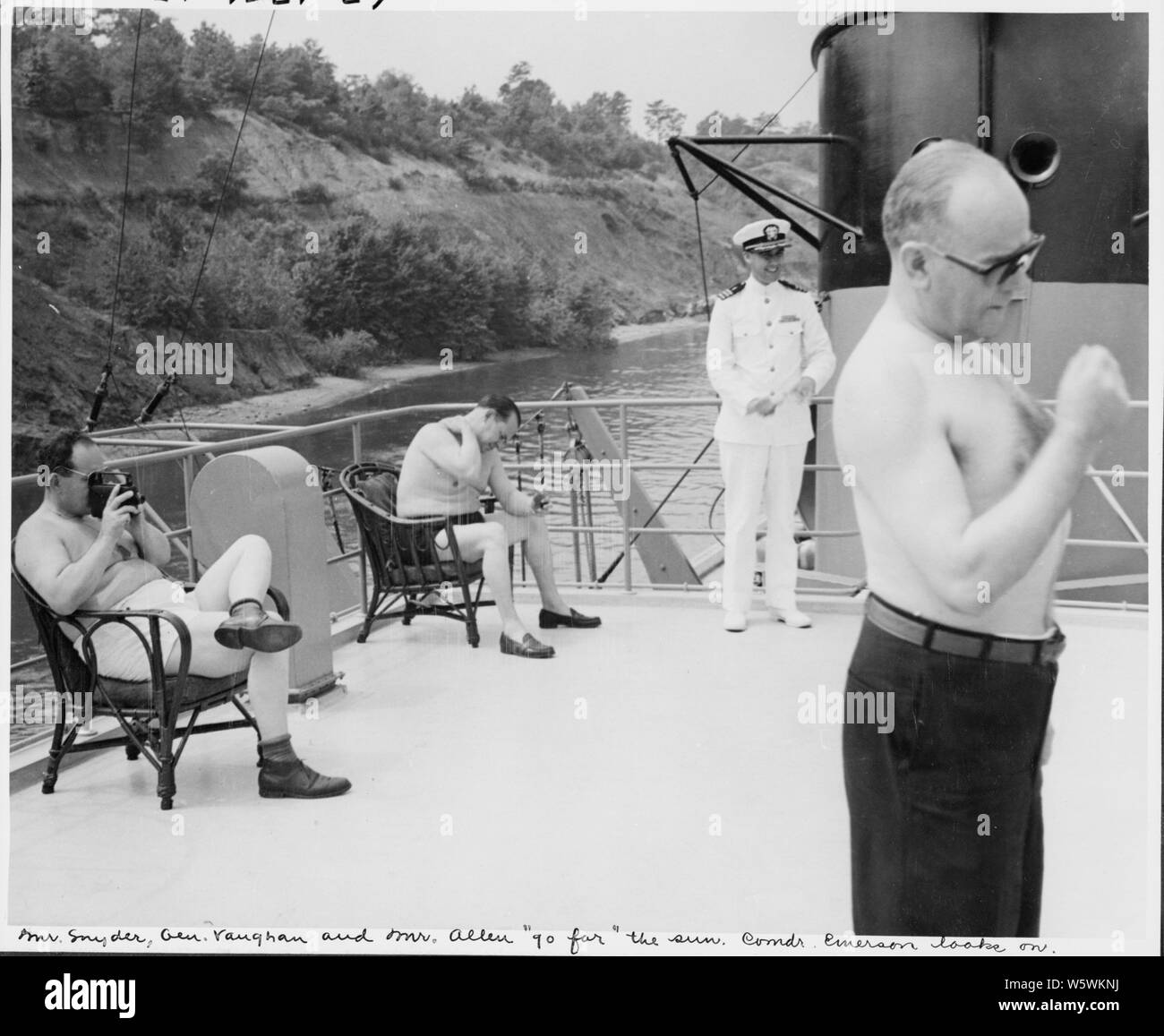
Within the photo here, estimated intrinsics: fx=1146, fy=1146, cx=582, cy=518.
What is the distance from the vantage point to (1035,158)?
3.20 metres

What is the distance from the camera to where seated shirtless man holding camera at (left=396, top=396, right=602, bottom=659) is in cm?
430

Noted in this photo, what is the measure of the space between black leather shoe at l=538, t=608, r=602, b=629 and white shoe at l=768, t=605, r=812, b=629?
0.74 metres

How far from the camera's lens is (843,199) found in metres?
3.94

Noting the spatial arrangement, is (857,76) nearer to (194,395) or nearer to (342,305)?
(342,305)

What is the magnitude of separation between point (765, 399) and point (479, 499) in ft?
3.98

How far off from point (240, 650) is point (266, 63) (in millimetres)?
1720

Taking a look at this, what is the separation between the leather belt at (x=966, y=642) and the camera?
157 centimetres

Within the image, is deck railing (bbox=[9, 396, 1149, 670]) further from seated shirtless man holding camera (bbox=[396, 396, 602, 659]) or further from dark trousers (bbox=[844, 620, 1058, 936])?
dark trousers (bbox=[844, 620, 1058, 936])

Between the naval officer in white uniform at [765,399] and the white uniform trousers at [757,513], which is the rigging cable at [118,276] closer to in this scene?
the naval officer in white uniform at [765,399]

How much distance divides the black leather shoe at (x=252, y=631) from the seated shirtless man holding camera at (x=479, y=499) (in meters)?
1.49

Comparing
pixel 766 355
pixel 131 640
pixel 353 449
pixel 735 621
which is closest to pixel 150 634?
pixel 131 640

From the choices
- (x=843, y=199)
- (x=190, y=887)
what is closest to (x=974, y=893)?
(x=190, y=887)

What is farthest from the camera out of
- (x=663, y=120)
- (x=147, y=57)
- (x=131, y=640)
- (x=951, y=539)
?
(x=663, y=120)

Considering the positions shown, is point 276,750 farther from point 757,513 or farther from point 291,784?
point 757,513
